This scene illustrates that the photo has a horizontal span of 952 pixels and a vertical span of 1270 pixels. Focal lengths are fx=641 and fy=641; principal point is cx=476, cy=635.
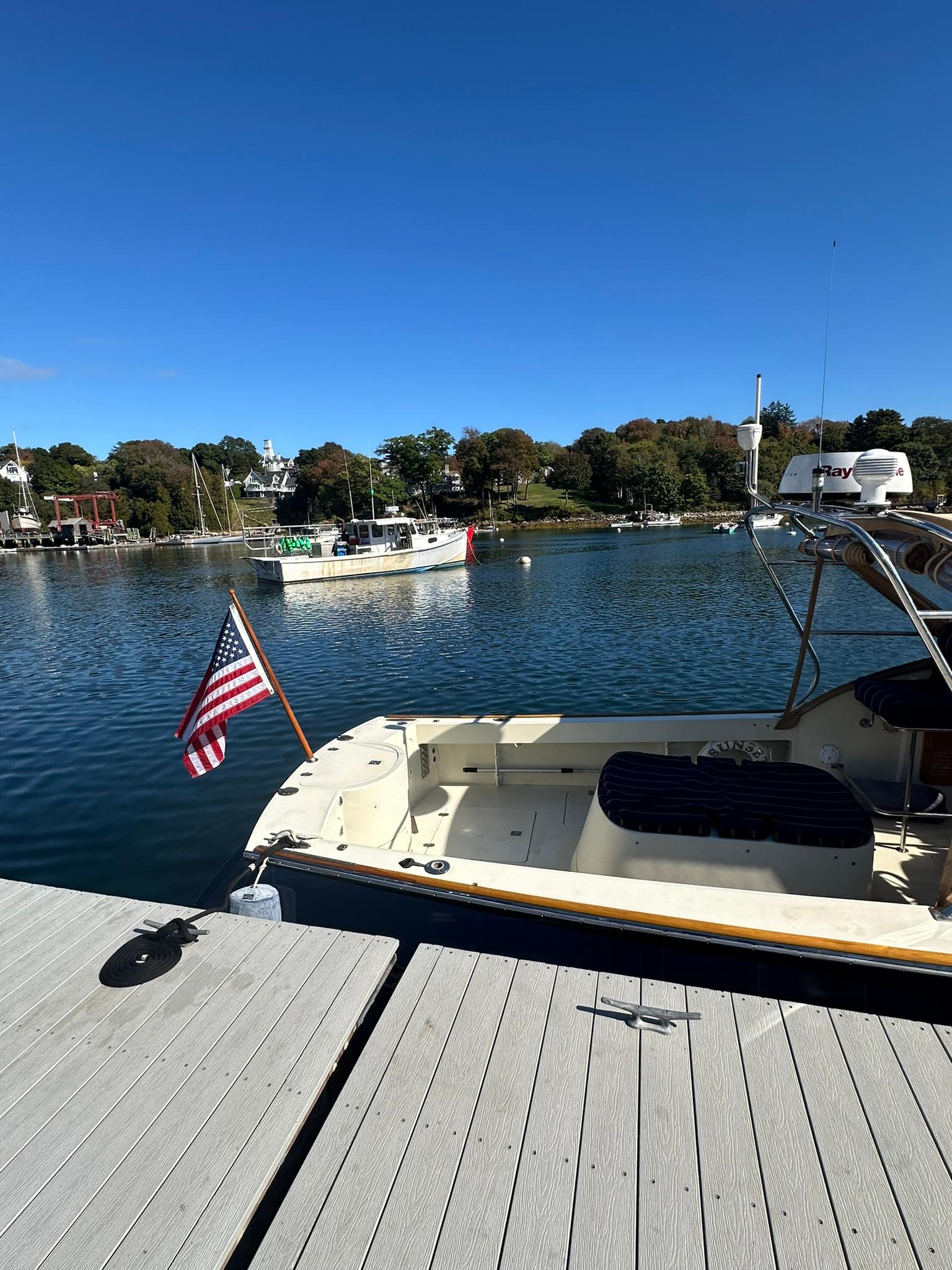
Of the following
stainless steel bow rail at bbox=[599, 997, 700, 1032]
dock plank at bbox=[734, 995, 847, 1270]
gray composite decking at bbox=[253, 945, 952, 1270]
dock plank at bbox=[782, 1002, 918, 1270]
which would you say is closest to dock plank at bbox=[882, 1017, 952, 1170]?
gray composite decking at bbox=[253, 945, 952, 1270]

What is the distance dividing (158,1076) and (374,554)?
150 ft

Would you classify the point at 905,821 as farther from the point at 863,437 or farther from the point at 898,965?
the point at 863,437

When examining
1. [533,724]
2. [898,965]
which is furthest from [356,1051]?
[533,724]

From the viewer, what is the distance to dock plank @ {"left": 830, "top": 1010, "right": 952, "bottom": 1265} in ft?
7.39

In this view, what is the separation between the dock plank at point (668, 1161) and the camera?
2.21 meters

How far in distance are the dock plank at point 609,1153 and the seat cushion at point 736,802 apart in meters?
1.60

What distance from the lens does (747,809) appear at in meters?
4.73

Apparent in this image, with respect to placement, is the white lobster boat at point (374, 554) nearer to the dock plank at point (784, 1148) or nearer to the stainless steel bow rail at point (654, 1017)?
the stainless steel bow rail at point (654, 1017)

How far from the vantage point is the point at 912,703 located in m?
5.37

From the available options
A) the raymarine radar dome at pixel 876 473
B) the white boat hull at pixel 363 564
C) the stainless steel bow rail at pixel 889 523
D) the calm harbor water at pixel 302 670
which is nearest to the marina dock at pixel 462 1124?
the stainless steel bow rail at pixel 889 523

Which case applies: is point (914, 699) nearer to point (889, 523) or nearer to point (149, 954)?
point (889, 523)

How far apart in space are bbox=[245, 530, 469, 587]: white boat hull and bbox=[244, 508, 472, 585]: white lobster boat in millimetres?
43

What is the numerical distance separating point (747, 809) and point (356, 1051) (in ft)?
10.1

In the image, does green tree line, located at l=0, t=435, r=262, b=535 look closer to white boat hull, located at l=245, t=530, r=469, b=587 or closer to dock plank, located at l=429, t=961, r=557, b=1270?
white boat hull, located at l=245, t=530, r=469, b=587
